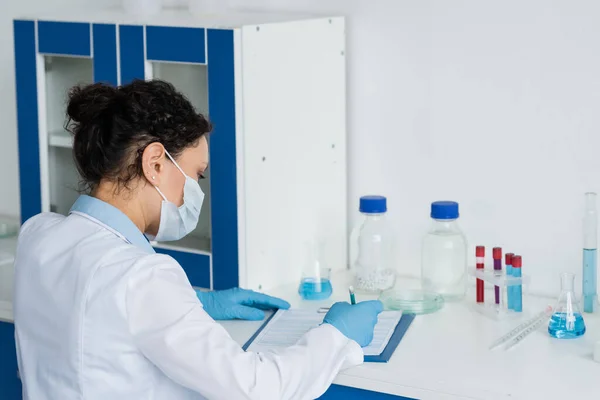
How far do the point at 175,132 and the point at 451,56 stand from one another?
2.53 ft

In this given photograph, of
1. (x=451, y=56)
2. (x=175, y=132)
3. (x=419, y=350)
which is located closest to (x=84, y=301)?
(x=175, y=132)

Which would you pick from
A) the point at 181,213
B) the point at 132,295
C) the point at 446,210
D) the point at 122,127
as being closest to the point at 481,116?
the point at 446,210

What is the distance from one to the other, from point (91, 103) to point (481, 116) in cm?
→ 89

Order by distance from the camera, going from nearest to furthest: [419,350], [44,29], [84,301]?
[84,301] → [419,350] → [44,29]

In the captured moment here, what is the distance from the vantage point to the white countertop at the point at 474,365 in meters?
1.42

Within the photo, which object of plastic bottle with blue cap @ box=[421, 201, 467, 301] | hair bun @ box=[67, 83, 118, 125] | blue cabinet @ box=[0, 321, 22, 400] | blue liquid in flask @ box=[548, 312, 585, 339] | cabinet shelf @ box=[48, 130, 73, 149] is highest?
hair bun @ box=[67, 83, 118, 125]

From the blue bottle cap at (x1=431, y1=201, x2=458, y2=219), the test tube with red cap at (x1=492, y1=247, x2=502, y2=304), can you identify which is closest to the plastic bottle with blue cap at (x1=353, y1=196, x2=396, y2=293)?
the blue bottle cap at (x1=431, y1=201, x2=458, y2=219)

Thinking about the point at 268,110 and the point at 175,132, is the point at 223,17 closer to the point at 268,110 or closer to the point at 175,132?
the point at 268,110

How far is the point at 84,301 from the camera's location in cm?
123

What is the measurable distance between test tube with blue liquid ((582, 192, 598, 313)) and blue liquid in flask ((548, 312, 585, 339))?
16 cm

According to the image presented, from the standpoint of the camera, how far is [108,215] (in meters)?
1.34

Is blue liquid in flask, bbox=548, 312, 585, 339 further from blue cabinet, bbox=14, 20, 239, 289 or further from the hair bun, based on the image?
the hair bun

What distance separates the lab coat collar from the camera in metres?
1.34

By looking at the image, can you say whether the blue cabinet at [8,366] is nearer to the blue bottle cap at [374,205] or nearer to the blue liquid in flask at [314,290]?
the blue liquid in flask at [314,290]
